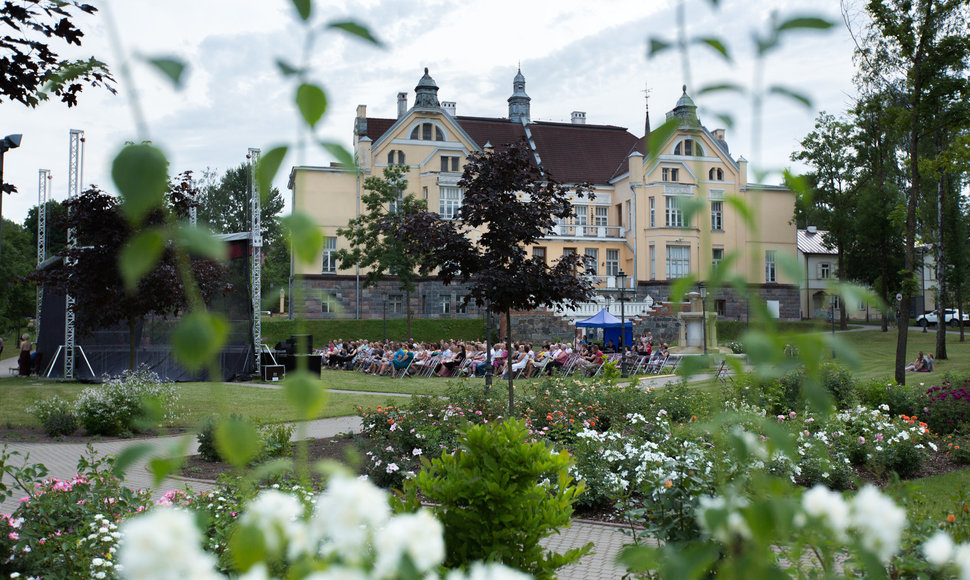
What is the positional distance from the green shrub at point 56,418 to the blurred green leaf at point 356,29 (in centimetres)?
1294

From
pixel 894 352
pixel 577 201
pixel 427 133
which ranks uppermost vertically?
pixel 427 133

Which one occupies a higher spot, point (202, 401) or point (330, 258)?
point (330, 258)

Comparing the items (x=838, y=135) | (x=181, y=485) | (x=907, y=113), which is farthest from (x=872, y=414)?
(x=838, y=135)

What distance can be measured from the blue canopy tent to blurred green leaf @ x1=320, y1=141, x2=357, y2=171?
86.8 feet

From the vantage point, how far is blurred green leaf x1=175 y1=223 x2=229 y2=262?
0.99 m

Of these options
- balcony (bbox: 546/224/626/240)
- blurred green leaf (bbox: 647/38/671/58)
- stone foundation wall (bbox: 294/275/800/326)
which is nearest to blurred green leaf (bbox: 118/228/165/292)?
blurred green leaf (bbox: 647/38/671/58)

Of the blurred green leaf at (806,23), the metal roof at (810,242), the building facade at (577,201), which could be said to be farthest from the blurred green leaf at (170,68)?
the metal roof at (810,242)

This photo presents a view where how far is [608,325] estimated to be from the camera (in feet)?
90.5

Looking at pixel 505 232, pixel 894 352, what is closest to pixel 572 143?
pixel 894 352

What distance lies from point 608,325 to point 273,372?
12.2 metres

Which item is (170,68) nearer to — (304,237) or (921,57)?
(304,237)

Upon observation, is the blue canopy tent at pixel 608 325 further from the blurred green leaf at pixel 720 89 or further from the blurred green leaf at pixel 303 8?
the blurred green leaf at pixel 303 8

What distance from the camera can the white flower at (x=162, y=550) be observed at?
907 millimetres

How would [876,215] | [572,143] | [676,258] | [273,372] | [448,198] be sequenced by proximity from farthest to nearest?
1. [572,143]
2. [676,258]
3. [448,198]
4. [876,215]
5. [273,372]
